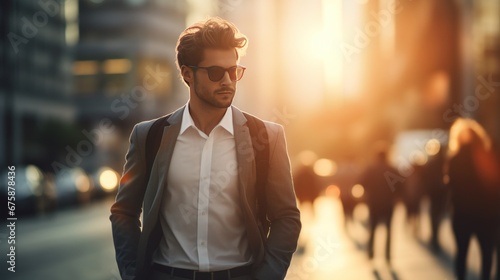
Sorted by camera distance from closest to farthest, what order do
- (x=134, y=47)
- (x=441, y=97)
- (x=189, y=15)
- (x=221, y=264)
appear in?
(x=221, y=264) < (x=441, y=97) < (x=134, y=47) < (x=189, y=15)

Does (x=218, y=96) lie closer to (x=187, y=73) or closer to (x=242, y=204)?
(x=187, y=73)

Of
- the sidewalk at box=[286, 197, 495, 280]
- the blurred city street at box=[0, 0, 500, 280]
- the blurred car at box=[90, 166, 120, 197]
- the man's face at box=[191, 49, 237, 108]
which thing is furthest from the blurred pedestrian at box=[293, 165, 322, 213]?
the blurred car at box=[90, 166, 120, 197]

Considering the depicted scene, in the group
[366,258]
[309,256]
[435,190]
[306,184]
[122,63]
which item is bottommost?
[309,256]

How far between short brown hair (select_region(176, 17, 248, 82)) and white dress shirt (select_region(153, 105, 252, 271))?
1.15 ft

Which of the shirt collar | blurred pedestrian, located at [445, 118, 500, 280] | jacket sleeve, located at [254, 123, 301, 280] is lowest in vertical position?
blurred pedestrian, located at [445, 118, 500, 280]

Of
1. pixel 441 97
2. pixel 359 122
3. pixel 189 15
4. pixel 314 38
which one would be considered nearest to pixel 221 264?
pixel 441 97

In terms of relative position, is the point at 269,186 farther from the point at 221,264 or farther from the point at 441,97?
the point at 441,97

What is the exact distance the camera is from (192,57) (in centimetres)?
347

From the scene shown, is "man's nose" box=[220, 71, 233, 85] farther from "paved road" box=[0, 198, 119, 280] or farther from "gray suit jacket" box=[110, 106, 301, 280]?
"paved road" box=[0, 198, 119, 280]

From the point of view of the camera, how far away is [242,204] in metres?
3.27

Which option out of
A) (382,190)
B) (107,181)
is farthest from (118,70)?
(382,190)

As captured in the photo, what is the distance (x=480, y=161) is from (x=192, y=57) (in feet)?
15.7

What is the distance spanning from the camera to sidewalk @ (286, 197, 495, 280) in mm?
10555

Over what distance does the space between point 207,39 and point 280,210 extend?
798mm
